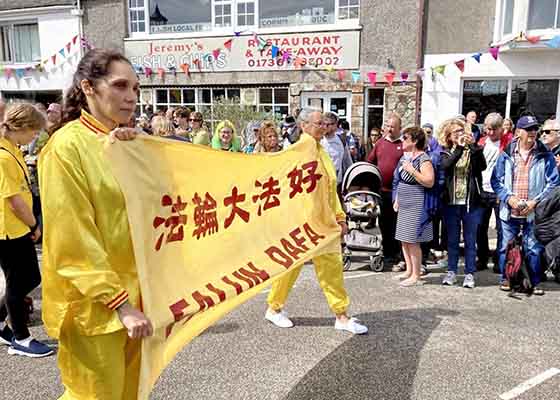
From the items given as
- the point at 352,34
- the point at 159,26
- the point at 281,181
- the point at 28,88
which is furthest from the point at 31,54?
the point at 281,181

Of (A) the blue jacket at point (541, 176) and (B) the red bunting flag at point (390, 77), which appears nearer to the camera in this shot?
(A) the blue jacket at point (541, 176)

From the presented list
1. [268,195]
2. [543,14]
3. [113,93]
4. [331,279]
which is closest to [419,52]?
[543,14]

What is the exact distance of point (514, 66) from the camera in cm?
1183

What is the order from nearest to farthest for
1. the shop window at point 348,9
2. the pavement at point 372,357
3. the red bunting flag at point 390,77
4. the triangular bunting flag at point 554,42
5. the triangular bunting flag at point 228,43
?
1. the pavement at point 372,357
2. the triangular bunting flag at point 554,42
3. the red bunting flag at point 390,77
4. the shop window at point 348,9
5. the triangular bunting flag at point 228,43

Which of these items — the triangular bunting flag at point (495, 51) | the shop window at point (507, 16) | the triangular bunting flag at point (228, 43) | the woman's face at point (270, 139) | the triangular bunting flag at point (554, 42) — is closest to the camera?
the woman's face at point (270, 139)

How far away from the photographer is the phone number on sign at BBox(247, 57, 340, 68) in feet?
45.4

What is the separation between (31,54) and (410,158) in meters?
17.0

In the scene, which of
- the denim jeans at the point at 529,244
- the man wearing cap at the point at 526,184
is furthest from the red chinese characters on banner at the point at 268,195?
the denim jeans at the point at 529,244

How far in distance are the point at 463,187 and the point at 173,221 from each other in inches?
162

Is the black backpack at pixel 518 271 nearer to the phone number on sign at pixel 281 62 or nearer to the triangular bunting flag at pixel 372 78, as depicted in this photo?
the triangular bunting flag at pixel 372 78

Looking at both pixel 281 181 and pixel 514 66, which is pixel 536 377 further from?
pixel 514 66

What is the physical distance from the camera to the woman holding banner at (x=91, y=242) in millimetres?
1789

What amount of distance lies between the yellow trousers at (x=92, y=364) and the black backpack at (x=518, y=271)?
452cm

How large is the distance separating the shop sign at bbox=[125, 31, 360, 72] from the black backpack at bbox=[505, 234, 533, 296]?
9.49 m
